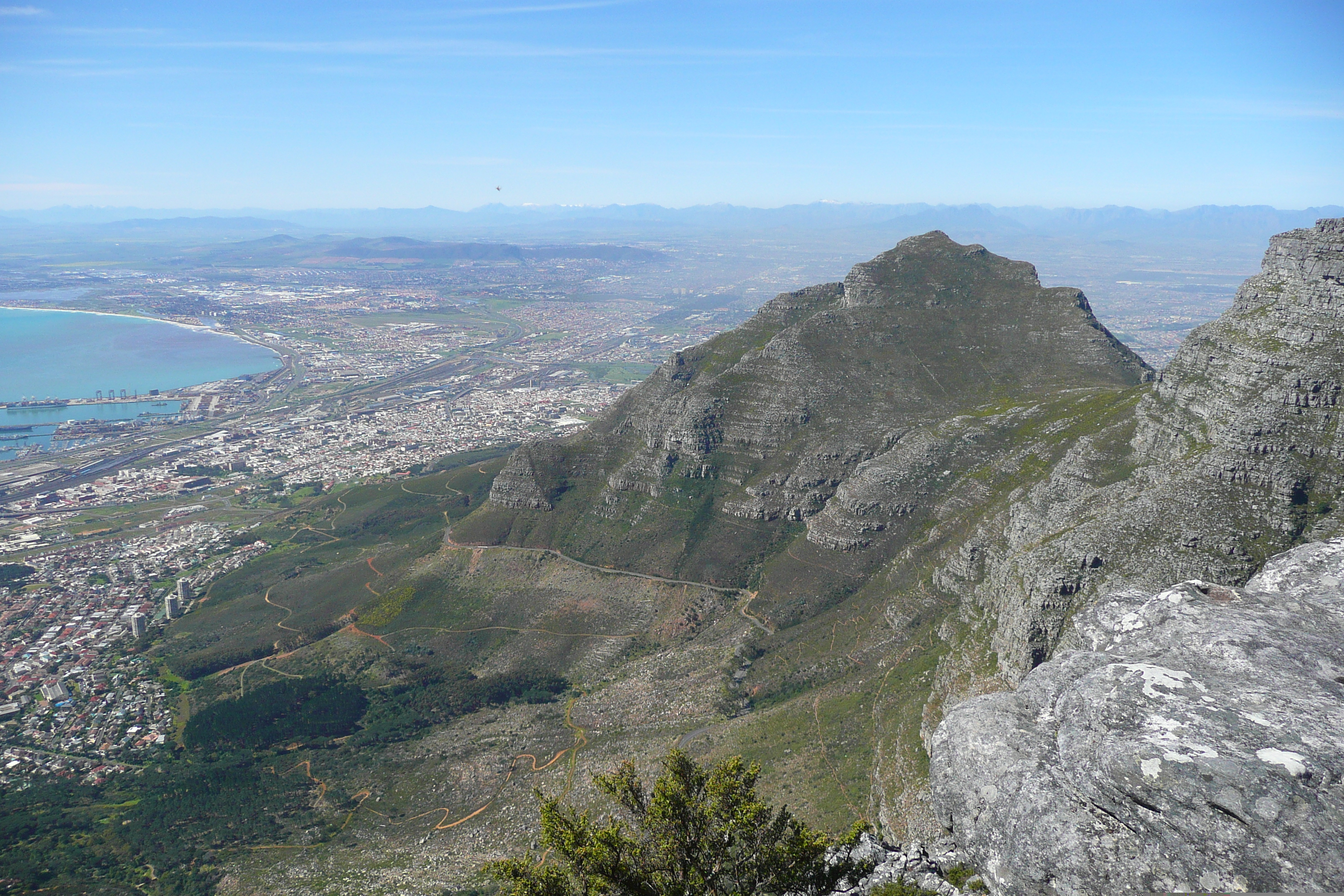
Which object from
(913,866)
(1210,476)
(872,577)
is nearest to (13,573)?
(872,577)

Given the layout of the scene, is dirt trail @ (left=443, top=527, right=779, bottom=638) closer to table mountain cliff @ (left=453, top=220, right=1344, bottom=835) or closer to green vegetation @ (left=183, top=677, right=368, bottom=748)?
table mountain cliff @ (left=453, top=220, right=1344, bottom=835)

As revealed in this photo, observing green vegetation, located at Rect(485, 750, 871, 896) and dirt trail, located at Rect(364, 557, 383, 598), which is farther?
dirt trail, located at Rect(364, 557, 383, 598)

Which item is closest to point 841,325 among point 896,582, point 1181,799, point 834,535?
point 834,535

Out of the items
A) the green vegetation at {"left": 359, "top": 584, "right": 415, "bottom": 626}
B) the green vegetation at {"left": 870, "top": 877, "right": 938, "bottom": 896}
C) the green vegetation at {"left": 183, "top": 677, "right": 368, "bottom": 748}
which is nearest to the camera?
the green vegetation at {"left": 870, "top": 877, "right": 938, "bottom": 896}

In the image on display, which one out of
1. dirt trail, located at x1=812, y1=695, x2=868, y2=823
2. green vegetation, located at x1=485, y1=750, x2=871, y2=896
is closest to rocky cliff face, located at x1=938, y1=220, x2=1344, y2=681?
dirt trail, located at x1=812, y1=695, x2=868, y2=823

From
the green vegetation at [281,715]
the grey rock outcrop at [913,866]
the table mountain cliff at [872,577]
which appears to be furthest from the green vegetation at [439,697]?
the grey rock outcrop at [913,866]

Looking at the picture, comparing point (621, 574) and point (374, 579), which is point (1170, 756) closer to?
point (621, 574)
